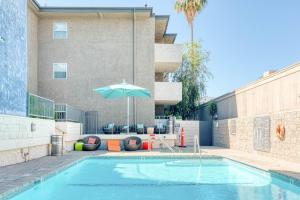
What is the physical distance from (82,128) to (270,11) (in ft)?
60.9

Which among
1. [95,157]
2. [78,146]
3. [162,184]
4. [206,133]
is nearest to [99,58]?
[78,146]

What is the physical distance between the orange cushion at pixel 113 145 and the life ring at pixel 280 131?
308 inches

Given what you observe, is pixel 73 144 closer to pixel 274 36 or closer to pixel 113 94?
pixel 113 94

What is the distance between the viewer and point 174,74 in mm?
30578

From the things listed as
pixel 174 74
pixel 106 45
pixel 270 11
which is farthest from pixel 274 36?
pixel 106 45

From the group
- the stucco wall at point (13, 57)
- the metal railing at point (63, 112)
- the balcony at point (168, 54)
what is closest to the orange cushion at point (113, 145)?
the metal railing at point (63, 112)

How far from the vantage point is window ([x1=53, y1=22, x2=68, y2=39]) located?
23453 mm

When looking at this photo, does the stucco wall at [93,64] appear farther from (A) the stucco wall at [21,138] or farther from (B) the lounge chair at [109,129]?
(A) the stucco wall at [21,138]

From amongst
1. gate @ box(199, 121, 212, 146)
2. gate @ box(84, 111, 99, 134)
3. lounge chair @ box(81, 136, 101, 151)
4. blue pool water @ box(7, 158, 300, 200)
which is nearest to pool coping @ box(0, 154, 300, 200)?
blue pool water @ box(7, 158, 300, 200)

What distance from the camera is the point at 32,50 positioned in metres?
22.3

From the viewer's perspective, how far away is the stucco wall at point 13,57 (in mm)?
12223

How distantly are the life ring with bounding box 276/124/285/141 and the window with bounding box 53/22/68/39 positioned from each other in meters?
14.1

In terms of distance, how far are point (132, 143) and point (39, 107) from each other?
16.9ft

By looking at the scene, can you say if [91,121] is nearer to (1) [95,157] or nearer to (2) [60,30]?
(2) [60,30]
